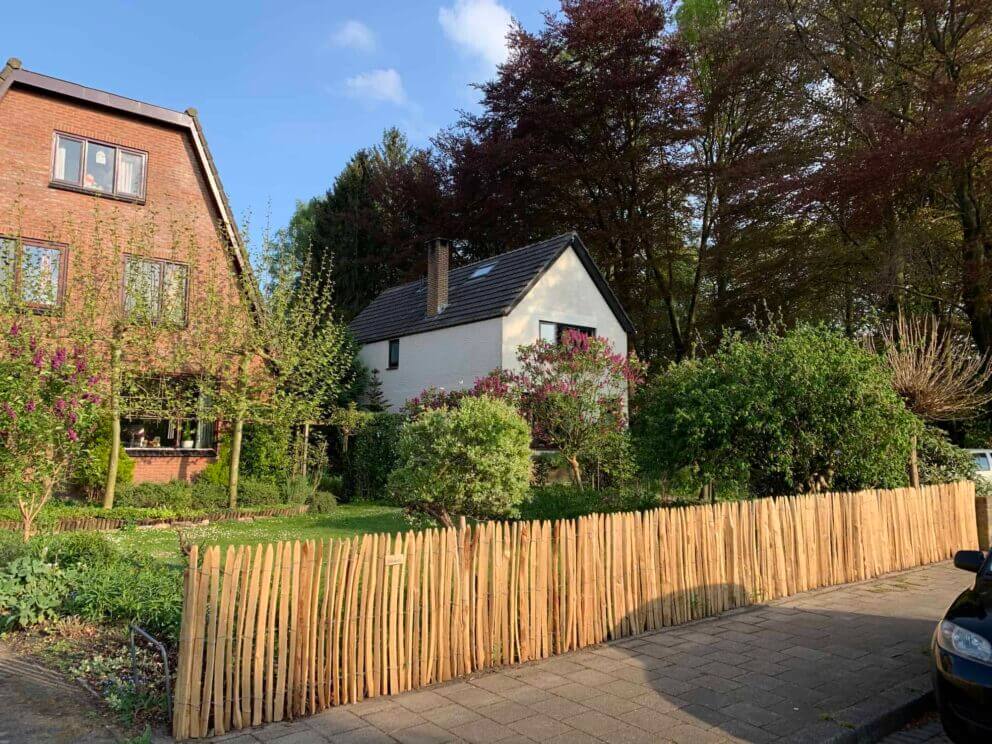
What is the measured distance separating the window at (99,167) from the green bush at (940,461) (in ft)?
63.2

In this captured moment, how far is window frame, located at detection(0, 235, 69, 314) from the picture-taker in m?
14.2

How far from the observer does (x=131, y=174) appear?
18375 mm

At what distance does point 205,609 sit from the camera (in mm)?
4609

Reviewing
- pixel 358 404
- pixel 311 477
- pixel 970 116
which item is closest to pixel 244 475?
pixel 311 477

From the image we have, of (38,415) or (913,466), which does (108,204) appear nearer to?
(38,415)

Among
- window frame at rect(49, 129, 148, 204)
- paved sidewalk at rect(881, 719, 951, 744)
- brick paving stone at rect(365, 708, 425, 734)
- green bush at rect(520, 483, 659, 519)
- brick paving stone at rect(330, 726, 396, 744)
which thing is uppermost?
window frame at rect(49, 129, 148, 204)

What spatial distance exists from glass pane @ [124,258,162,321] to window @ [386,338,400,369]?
9.22 meters

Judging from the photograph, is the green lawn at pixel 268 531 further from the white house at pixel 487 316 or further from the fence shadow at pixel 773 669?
the white house at pixel 487 316

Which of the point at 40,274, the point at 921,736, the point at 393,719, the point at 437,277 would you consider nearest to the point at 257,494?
the point at 40,274

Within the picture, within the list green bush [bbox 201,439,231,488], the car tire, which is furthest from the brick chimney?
the car tire

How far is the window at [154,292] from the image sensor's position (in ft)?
51.8

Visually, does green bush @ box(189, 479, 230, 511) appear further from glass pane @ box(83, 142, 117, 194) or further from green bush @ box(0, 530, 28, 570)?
glass pane @ box(83, 142, 117, 194)

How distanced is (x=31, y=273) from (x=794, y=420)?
16160 millimetres

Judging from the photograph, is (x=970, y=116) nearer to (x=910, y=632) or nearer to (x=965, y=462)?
(x=965, y=462)
